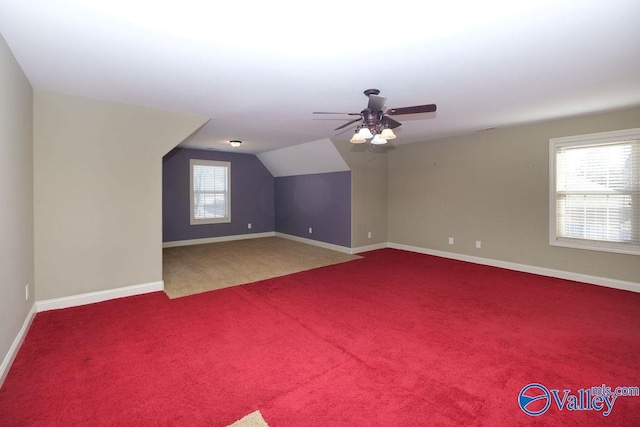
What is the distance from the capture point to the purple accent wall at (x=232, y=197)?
682 cm

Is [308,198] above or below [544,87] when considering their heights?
below

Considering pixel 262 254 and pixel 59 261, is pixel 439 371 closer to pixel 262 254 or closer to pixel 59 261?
pixel 59 261

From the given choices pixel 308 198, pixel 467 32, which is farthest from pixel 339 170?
pixel 467 32

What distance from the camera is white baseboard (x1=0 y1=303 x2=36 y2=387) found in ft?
6.80

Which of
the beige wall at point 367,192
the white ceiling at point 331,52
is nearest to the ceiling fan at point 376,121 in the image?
the white ceiling at point 331,52

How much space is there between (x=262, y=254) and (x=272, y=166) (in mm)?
2747

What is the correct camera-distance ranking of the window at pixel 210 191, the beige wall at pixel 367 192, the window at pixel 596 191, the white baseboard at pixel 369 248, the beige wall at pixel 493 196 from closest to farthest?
1. the window at pixel 596 191
2. the beige wall at pixel 493 196
3. the beige wall at pixel 367 192
4. the white baseboard at pixel 369 248
5. the window at pixel 210 191

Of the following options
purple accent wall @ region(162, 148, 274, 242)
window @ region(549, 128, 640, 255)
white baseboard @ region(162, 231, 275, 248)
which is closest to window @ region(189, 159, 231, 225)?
purple accent wall @ region(162, 148, 274, 242)

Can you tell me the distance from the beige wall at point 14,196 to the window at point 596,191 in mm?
5976

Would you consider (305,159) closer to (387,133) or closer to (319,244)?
(319,244)

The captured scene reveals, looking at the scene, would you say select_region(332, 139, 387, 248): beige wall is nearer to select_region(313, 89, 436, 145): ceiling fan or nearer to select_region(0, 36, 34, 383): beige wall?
select_region(313, 89, 436, 145): ceiling fan

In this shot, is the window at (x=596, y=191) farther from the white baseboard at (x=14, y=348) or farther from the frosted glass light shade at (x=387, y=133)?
the white baseboard at (x=14, y=348)

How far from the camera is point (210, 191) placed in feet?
24.4

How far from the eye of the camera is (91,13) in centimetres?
180
